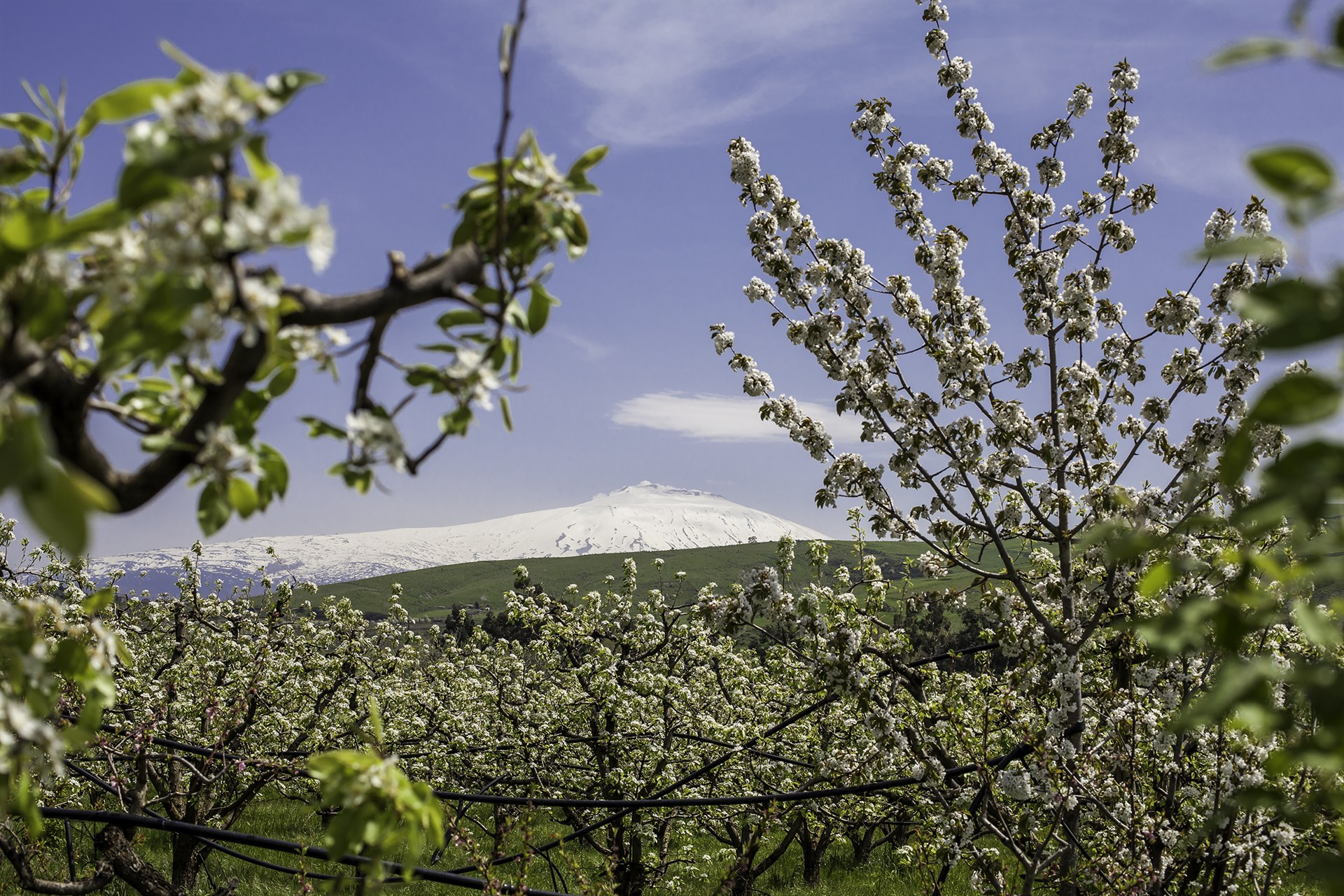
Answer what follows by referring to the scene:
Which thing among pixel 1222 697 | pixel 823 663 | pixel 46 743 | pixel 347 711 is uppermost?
pixel 1222 697

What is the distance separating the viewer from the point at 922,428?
5863 mm

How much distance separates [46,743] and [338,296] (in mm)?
886

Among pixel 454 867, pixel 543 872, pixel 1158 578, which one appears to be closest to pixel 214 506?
pixel 1158 578

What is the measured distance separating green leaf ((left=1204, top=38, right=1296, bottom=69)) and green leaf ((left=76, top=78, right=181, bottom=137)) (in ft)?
4.25

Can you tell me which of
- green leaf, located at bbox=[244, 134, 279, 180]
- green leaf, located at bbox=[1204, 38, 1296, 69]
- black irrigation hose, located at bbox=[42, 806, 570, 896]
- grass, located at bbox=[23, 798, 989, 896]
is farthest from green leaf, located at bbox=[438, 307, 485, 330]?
grass, located at bbox=[23, 798, 989, 896]

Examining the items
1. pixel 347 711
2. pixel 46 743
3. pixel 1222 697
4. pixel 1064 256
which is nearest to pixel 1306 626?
pixel 1222 697

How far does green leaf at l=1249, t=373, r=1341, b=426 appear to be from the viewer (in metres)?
0.83

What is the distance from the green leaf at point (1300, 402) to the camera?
0.83 metres

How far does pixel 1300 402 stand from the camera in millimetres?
851

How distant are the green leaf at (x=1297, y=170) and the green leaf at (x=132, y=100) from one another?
1.31m

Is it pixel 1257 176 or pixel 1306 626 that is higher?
pixel 1257 176

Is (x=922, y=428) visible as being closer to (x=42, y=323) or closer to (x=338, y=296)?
(x=338, y=296)

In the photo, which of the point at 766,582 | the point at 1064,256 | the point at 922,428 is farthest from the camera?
the point at 1064,256

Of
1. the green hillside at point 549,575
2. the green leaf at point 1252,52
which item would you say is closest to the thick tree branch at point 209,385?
the green leaf at point 1252,52
